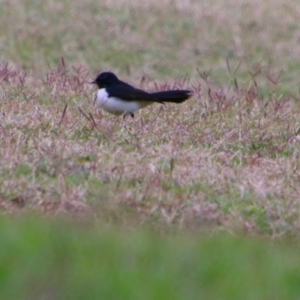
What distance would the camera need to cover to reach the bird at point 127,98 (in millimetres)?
9883

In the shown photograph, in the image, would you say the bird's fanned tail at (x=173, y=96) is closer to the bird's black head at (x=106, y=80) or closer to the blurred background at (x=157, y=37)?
the bird's black head at (x=106, y=80)

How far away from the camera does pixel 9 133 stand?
843cm

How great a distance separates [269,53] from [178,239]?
43.4 feet

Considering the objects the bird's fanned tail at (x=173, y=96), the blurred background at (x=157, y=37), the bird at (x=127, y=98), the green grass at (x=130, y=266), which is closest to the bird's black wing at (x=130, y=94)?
the bird at (x=127, y=98)

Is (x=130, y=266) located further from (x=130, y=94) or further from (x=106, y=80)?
(x=106, y=80)

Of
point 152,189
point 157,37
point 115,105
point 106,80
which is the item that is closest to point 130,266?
point 152,189

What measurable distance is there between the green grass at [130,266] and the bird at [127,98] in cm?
368

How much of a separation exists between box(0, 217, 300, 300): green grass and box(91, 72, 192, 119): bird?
3.68 metres

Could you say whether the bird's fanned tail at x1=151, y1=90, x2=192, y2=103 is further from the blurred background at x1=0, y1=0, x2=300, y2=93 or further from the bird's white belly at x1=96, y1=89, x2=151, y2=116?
the blurred background at x1=0, y1=0, x2=300, y2=93

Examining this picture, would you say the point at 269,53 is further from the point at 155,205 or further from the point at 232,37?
the point at 155,205

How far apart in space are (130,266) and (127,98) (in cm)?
473

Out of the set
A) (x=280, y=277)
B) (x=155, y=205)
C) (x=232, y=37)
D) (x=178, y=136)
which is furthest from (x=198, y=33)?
(x=280, y=277)

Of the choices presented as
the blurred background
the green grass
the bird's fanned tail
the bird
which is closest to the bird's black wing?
the bird

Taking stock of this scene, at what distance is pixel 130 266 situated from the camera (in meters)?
5.36
